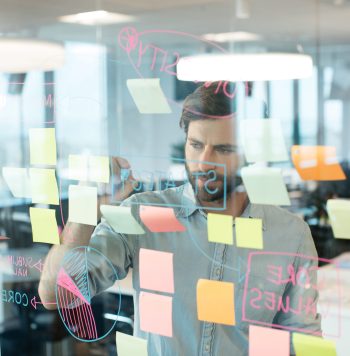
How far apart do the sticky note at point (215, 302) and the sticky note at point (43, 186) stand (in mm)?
481

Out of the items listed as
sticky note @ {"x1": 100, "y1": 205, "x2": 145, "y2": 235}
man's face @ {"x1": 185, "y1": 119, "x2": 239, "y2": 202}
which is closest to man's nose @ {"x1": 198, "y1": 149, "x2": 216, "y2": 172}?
man's face @ {"x1": 185, "y1": 119, "x2": 239, "y2": 202}

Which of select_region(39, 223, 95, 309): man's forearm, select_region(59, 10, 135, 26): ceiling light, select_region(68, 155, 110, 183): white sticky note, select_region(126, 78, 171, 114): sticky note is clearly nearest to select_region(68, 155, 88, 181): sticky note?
A: select_region(68, 155, 110, 183): white sticky note

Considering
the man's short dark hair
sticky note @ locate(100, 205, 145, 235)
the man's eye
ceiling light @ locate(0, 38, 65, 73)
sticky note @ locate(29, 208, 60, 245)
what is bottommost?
sticky note @ locate(29, 208, 60, 245)

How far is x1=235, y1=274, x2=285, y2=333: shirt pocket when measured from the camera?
1375mm

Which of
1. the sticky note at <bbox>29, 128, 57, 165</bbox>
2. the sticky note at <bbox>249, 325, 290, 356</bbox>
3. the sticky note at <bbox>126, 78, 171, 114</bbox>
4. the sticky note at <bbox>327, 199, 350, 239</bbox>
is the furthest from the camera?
the sticky note at <bbox>29, 128, 57, 165</bbox>

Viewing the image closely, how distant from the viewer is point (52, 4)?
A: 5.72 ft

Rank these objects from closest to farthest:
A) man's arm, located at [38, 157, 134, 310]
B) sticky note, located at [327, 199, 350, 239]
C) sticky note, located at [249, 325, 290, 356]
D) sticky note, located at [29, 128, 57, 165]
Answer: sticky note, located at [327, 199, 350, 239]
sticky note, located at [249, 325, 290, 356]
man's arm, located at [38, 157, 134, 310]
sticky note, located at [29, 128, 57, 165]

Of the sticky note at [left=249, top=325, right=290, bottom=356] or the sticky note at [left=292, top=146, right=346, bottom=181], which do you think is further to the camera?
the sticky note at [left=249, top=325, right=290, bottom=356]

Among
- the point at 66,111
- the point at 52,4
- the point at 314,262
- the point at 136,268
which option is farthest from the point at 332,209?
the point at 52,4

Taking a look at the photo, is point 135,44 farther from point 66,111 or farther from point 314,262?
point 314,262

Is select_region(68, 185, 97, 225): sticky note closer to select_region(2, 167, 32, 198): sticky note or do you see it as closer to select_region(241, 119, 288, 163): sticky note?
select_region(2, 167, 32, 198): sticky note

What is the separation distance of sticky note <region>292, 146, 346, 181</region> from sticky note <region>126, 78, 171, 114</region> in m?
0.32

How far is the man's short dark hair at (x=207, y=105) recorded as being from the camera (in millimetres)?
1404

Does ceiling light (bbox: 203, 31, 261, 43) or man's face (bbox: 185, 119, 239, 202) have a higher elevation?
ceiling light (bbox: 203, 31, 261, 43)
